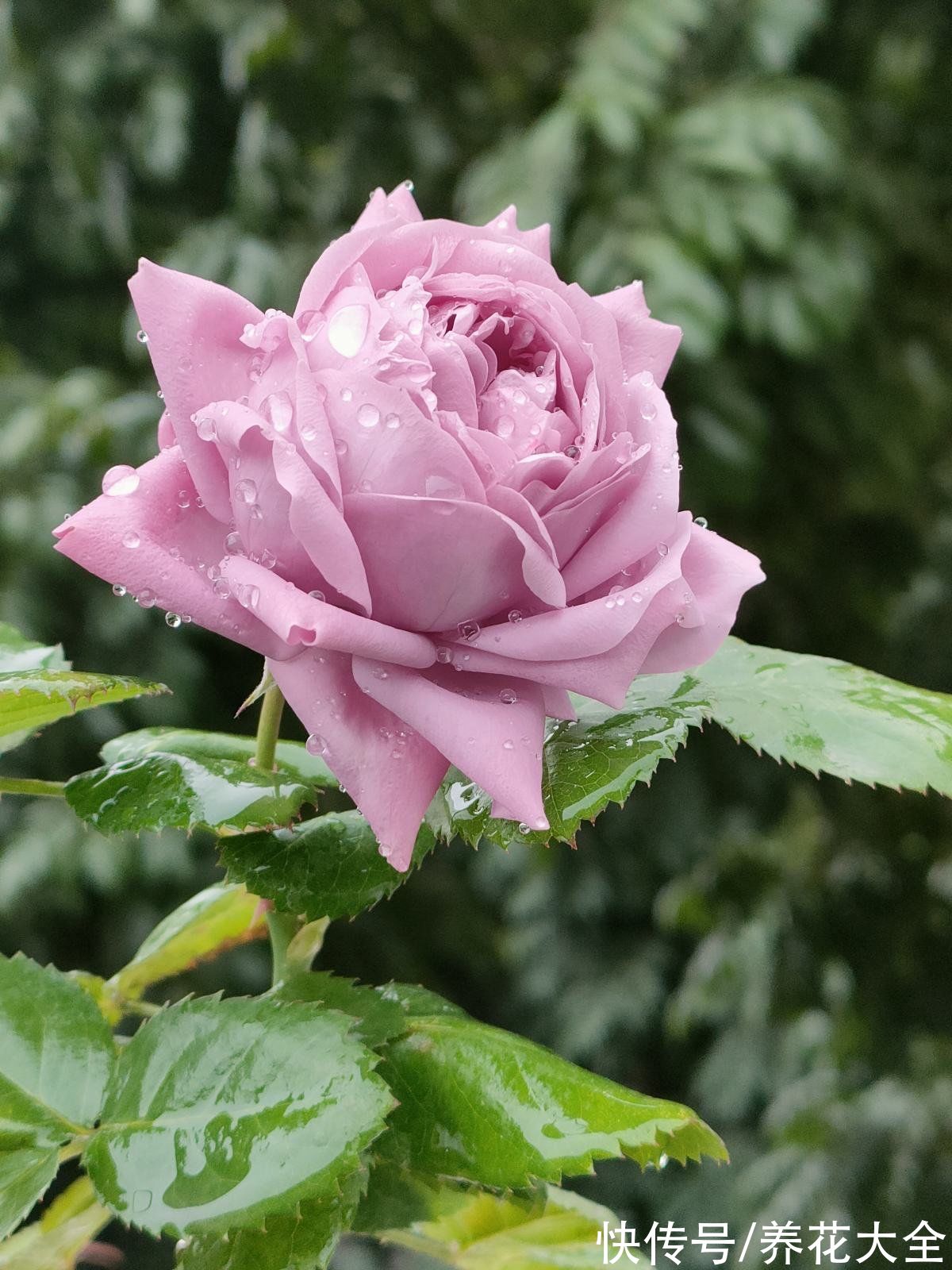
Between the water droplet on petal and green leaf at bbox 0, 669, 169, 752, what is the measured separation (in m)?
0.05

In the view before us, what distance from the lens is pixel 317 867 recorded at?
366 millimetres

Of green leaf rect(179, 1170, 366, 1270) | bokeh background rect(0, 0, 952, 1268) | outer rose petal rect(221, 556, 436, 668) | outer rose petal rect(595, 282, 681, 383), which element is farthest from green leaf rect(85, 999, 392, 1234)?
bokeh background rect(0, 0, 952, 1268)

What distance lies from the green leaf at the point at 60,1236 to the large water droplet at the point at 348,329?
0.31 metres

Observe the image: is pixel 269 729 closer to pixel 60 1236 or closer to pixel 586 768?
pixel 586 768

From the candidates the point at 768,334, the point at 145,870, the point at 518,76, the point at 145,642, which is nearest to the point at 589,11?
the point at 518,76

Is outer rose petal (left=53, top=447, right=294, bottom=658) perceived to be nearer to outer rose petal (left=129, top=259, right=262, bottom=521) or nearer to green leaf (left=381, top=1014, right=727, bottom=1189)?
outer rose petal (left=129, top=259, right=262, bottom=521)

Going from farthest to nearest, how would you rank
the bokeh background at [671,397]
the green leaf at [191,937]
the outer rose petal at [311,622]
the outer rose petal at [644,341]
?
the bokeh background at [671,397]
the green leaf at [191,937]
the outer rose petal at [644,341]
the outer rose petal at [311,622]

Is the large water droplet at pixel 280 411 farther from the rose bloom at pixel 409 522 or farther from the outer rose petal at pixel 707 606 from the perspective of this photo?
the outer rose petal at pixel 707 606

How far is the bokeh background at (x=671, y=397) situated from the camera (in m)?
1.28

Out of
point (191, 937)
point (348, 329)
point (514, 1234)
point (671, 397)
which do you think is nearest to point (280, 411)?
point (348, 329)

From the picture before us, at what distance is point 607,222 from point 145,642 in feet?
2.46

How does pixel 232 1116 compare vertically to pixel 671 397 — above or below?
above

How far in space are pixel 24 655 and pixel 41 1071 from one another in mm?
143

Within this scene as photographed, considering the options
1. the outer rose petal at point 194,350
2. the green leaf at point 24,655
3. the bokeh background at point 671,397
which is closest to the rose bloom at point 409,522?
the outer rose petal at point 194,350
